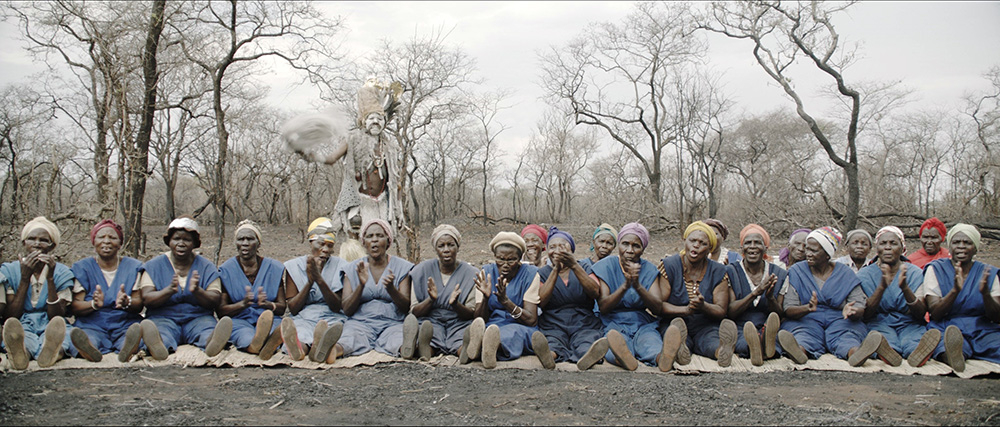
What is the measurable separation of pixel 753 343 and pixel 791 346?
29 centimetres

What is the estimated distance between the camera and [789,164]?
85.9 ft

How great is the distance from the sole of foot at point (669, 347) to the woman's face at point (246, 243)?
3203mm

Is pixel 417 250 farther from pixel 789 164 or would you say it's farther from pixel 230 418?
pixel 789 164

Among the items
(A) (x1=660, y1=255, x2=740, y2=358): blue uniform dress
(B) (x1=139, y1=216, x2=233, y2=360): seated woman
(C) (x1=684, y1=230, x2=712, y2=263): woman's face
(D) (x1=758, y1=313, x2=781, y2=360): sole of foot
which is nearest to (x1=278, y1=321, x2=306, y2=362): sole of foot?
(B) (x1=139, y1=216, x2=233, y2=360): seated woman

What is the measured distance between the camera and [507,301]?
16.3 feet

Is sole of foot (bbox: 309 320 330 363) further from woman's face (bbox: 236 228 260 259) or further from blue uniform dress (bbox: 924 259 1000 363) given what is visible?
blue uniform dress (bbox: 924 259 1000 363)

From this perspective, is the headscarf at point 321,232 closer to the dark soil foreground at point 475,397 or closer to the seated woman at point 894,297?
the dark soil foreground at point 475,397

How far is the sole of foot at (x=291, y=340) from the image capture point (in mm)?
4744

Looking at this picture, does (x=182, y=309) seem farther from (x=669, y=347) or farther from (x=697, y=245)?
(x=697, y=245)

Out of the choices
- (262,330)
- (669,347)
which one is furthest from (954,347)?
(262,330)

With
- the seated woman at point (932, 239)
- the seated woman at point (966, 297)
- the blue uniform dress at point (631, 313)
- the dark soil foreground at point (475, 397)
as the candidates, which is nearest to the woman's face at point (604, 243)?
the blue uniform dress at point (631, 313)

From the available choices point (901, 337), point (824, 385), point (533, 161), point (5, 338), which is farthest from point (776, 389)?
point (533, 161)

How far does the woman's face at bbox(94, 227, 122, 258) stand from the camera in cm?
508

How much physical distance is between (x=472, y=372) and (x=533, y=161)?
101ft
